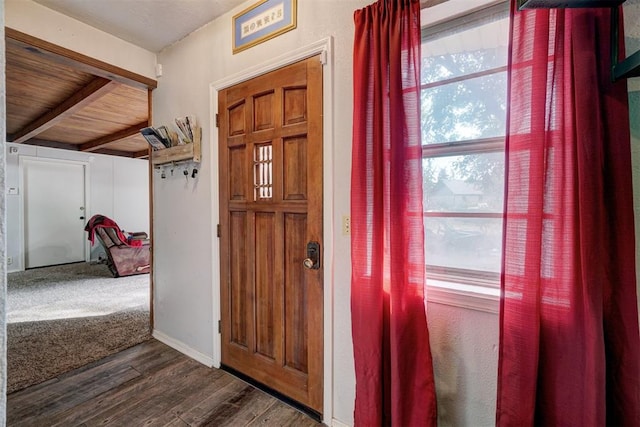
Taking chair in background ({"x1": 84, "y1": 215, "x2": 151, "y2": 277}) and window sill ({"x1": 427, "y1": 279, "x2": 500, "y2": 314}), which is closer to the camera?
window sill ({"x1": 427, "y1": 279, "x2": 500, "y2": 314})

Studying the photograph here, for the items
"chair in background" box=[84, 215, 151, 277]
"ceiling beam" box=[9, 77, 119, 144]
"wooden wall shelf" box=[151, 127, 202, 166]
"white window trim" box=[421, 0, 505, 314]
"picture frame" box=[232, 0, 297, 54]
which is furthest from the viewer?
"chair in background" box=[84, 215, 151, 277]

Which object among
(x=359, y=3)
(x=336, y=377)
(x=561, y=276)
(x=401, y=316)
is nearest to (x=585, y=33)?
(x=561, y=276)

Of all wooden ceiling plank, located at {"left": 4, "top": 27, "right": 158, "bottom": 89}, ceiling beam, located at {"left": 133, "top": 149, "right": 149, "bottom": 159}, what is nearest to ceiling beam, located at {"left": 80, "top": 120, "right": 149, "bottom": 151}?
ceiling beam, located at {"left": 133, "top": 149, "right": 149, "bottom": 159}

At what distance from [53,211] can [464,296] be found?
24.8 feet

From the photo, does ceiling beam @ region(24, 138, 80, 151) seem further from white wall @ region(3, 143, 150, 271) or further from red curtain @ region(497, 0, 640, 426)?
red curtain @ region(497, 0, 640, 426)

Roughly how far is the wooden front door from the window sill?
0.62m

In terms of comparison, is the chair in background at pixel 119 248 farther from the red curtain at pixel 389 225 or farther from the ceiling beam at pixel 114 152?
the red curtain at pixel 389 225

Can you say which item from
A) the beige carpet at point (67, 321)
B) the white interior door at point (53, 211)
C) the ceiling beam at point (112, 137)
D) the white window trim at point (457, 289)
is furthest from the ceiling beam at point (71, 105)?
the white window trim at point (457, 289)

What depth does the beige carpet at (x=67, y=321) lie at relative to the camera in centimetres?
219

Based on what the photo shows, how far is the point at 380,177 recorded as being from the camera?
127 centimetres

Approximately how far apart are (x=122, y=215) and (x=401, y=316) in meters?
7.48

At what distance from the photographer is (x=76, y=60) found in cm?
206

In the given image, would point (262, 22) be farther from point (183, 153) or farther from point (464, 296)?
point (464, 296)

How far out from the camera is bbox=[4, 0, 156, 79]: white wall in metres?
1.82
